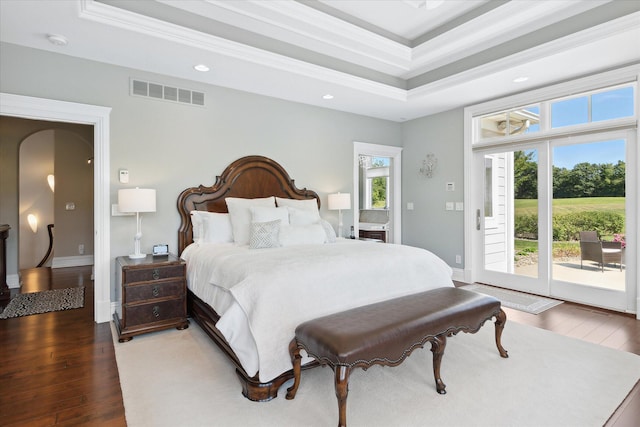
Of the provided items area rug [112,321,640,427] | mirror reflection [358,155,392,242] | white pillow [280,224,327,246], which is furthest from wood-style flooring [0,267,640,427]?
mirror reflection [358,155,392,242]

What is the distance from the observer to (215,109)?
420 cm

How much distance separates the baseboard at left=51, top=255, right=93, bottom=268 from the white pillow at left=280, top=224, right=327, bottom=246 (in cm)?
513

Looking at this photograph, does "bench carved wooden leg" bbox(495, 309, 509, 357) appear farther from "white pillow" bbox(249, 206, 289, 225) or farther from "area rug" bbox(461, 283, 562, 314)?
"white pillow" bbox(249, 206, 289, 225)

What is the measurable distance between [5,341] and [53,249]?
4.19 metres

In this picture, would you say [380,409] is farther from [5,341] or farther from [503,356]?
[5,341]

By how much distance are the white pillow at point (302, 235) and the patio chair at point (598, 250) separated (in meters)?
3.04

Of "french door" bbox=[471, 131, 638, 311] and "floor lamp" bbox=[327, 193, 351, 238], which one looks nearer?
"french door" bbox=[471, 131, 638, 311]

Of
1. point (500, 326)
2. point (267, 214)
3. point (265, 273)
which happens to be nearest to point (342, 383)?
point (265, 273)

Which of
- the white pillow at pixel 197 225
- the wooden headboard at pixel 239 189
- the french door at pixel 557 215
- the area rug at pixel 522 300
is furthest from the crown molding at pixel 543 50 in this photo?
the white pillow at pixel 197 225

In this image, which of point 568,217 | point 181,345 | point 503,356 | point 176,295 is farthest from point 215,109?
point 568,217

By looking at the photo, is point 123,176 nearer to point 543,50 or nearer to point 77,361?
point 77,361

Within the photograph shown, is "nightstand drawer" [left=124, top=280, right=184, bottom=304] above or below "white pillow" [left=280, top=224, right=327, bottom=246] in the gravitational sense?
below

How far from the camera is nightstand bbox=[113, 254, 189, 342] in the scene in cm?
303

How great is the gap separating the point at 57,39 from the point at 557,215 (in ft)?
18.2
